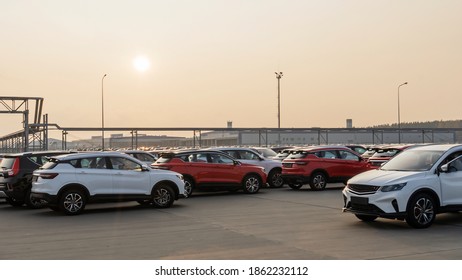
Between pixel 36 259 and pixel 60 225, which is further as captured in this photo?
pixel 60 225

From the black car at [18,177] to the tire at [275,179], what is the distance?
373 inches

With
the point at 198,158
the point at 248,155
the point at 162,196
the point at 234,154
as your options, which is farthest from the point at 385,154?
the point at 162,196

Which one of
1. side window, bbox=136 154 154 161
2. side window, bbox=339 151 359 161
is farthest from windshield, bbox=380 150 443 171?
side window, bbox=136 154 154 161

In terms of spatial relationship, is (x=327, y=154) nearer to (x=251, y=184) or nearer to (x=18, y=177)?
(x=251, y=184)

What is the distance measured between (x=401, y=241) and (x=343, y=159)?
11889 millimetres

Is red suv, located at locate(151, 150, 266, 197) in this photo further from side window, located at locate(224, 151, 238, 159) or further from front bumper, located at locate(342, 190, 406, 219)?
front bumper, located at locate(342, 190, 406, 219)

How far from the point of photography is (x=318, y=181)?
21062 millimetres

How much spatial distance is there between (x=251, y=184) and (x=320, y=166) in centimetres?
280

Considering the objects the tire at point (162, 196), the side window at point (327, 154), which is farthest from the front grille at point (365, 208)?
the side window at point (327, 154)

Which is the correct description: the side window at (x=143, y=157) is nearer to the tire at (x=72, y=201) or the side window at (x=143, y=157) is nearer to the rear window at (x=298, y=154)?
the rear window at (x=298, y=154)

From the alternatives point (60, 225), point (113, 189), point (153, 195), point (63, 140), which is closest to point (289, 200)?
point (153, 195)

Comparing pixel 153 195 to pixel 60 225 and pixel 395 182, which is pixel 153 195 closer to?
pixel 60 225

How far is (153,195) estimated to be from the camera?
15883mm

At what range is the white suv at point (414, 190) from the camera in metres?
11.0
